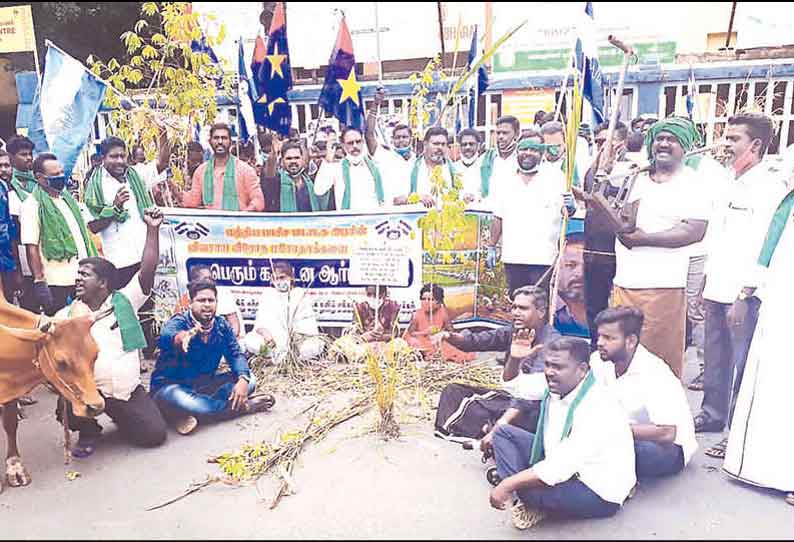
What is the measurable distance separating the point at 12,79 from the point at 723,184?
8.37 metres

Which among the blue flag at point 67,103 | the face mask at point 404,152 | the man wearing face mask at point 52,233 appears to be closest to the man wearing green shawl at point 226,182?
the blue flag at point 67,103

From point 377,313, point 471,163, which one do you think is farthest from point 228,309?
point 471,163

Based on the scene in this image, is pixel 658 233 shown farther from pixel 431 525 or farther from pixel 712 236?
pixel 431 525

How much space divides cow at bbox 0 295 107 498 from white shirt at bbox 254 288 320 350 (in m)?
1.84

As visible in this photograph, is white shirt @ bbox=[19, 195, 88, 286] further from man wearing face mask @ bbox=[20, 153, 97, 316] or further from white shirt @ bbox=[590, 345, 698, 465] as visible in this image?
white shirt @ bbox=[590, 345, 698, 465]

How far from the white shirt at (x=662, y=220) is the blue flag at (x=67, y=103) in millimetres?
4126

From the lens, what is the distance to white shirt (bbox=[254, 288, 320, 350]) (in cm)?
543

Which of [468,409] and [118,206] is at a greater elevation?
[118,206]

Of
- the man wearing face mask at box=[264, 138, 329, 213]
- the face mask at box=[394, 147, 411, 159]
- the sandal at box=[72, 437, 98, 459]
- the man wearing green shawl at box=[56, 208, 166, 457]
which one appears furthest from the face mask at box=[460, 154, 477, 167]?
the sandal at box=[72, 437, 98, 459]

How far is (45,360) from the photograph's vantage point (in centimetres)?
360

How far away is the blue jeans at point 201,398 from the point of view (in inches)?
169

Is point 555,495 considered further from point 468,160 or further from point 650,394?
point 468,160

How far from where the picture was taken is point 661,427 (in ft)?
11.2

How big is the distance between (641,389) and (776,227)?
116 centimetres
